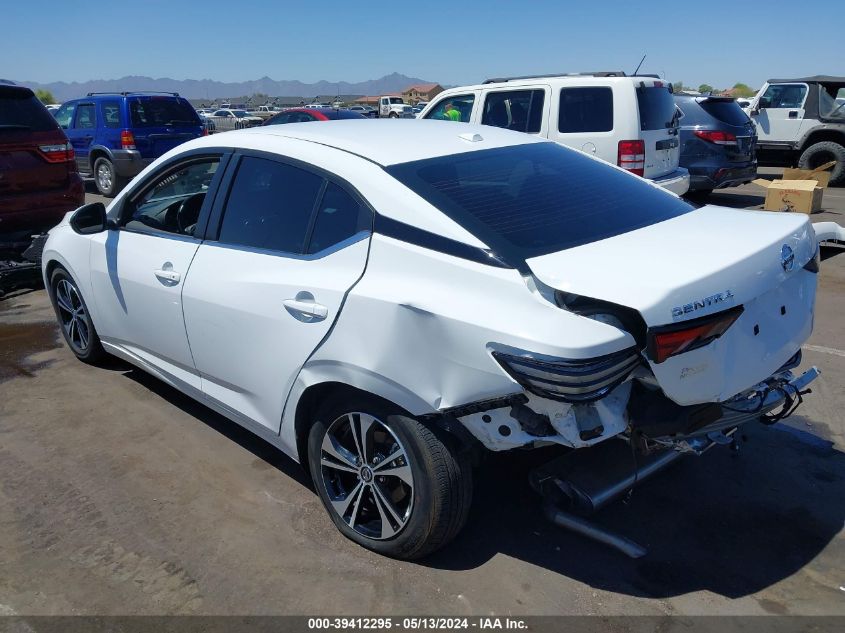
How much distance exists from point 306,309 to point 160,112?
1195 centimetres

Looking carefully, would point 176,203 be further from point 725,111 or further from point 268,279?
point 725,111

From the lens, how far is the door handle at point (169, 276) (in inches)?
141

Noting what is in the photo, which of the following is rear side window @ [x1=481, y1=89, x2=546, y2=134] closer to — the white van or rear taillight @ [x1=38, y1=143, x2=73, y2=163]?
the white van

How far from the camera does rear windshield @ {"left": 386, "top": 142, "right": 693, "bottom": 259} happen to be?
8.95 feet

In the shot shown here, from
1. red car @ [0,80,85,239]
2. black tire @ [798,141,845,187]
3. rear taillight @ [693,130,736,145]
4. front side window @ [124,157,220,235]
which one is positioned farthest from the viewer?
black tire @ [798,141,845,187]

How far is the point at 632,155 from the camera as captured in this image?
788cm

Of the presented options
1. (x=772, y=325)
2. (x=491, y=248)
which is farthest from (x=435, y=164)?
(x=772, y=325)

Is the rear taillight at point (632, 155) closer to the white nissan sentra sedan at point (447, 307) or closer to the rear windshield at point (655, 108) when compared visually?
the rear windshield at point (655, 108)

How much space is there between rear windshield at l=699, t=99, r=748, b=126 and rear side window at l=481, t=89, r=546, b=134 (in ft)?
13.0

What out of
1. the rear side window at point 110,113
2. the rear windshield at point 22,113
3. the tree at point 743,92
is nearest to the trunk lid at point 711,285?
the rear windshield at point 22,113

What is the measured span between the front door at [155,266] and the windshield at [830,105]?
13.0 m

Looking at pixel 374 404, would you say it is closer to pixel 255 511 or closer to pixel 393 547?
pixel 393 547

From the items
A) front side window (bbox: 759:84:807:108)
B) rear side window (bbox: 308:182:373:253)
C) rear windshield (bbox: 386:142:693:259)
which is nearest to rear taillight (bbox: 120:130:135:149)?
rear windshield (bbox: 386:142:693:259)

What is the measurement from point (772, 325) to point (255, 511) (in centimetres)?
235
